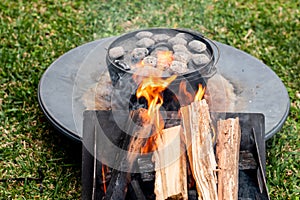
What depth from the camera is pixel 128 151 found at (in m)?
2.33

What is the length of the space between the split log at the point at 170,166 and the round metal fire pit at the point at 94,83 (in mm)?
630

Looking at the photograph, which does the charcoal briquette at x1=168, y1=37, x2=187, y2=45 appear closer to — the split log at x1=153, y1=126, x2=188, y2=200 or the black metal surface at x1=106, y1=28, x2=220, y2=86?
the black metal surface at x1=106, y1=28, x2=220, y2=86

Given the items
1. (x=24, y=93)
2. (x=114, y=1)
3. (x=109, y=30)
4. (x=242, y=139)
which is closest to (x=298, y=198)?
(x=242, y=139)

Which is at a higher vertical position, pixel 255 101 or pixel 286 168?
pixel 255 101

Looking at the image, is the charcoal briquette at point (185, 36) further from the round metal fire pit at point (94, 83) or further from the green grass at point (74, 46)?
the green grass at point (74, 46)

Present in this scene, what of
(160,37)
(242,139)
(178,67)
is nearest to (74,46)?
(160,37)

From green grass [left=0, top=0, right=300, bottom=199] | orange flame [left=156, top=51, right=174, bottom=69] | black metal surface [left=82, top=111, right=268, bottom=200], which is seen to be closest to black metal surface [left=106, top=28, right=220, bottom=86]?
orange flame [left=156, top=51, right=174, bottom=69]

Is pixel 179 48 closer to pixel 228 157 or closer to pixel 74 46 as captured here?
pixel 228 157

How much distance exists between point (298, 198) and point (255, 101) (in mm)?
647

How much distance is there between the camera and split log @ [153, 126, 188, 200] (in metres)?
2.08

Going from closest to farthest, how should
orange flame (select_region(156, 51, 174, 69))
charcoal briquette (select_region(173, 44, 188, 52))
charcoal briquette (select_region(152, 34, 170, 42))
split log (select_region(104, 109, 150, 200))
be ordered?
split log (select_region(104, 109, 150, 200)) < orange flame (select_region(156, 51, 174, 69)) < charcoal briquette (select_region(173, 44, 188, 52)) < charcoal briquette (select_region(152, 34, 170, 42))

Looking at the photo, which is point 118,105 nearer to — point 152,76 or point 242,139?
point 152,76

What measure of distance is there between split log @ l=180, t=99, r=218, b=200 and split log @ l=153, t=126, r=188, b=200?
1.7 inches

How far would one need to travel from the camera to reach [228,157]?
2230 millimetres
